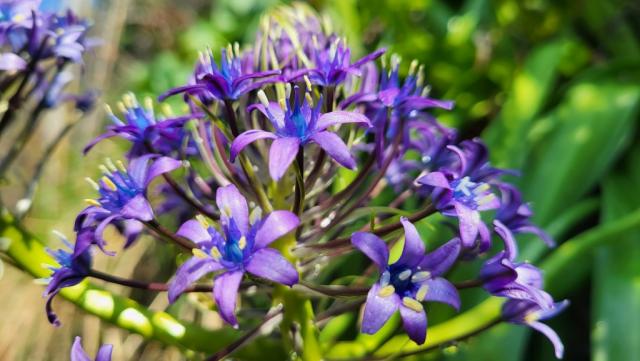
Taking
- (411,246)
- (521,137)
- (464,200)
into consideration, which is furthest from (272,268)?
(521,137)

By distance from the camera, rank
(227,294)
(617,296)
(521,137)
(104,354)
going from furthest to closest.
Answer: (521,137) → (617,296) → (104,354) → (227,294)

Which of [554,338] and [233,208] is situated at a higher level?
[233,208]

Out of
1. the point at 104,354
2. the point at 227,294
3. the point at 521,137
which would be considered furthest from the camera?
the point at 521,137

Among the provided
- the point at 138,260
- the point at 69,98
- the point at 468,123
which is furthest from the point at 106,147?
the point at 468,123

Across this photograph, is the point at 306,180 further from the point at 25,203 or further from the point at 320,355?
the point at 25,203

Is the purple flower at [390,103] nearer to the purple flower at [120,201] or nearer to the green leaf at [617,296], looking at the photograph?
the purple flower at [120,201]

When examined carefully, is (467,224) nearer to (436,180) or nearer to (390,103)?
(436,180)

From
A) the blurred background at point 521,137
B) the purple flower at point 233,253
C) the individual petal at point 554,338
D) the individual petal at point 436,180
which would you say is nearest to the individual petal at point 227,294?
the purple flower at point 233,253

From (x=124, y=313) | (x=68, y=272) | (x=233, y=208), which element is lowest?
(x=124, y=313)
